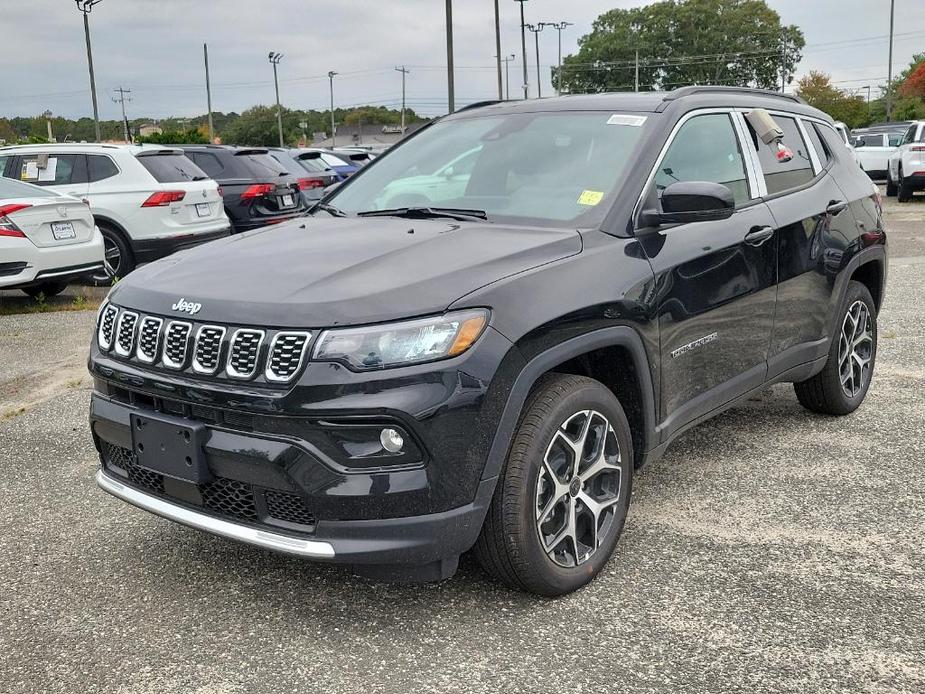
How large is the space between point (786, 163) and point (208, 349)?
307 cm

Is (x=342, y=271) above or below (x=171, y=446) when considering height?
above

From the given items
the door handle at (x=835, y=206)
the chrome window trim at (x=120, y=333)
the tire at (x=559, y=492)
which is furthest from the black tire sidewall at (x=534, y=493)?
the door handle at (x=835, y=206)

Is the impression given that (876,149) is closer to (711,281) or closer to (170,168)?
(170,168)

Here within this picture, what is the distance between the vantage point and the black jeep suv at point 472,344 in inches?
105

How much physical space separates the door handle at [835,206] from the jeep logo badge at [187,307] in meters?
3.25

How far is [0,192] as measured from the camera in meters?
8.95

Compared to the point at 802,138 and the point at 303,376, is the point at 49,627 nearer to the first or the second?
the point at 303,376

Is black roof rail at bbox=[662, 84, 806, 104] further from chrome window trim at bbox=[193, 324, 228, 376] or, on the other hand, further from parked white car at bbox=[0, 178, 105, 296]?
parked white car at bbox=[0, 178, 105, 296]

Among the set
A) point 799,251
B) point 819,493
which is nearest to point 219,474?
point 819,493

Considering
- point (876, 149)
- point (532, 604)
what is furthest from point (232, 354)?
point (876, 149)

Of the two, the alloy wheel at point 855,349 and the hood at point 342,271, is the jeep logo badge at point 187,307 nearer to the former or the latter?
the hood at point 342,271

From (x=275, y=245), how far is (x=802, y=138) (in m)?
2.92

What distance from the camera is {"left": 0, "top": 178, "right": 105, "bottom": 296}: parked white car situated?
28.4 feet

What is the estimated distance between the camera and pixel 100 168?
421 inches
